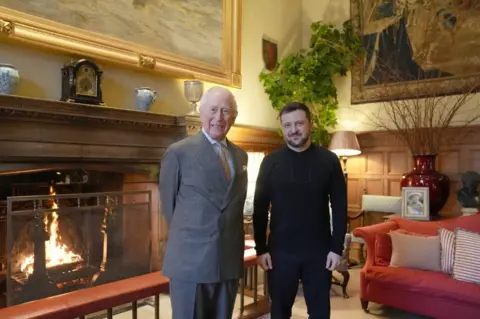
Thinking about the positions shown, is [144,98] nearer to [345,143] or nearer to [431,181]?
[345,143]

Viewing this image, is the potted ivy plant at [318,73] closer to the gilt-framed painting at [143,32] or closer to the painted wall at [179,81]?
the painted wall at [179,81]

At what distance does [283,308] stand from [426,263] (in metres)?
1.60

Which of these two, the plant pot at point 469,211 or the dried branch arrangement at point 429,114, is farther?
the dried branch arrangement at point 429,114

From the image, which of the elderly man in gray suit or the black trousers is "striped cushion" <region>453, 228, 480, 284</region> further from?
the elderly man in gray suit

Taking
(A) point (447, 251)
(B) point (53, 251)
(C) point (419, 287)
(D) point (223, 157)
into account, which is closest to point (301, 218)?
Result: (D) point (223, 157)

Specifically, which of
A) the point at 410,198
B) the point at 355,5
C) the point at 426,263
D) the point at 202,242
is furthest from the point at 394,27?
the point at 202,242

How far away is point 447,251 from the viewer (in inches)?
112

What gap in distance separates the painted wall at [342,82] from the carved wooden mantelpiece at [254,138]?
3.18 feet

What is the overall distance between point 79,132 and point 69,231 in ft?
2.47

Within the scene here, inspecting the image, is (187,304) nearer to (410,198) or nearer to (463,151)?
(410,198)

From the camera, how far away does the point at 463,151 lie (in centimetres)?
425

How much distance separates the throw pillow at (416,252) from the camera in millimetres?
2898

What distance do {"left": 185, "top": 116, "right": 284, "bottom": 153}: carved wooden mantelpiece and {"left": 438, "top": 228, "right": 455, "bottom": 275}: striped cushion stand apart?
2079mm

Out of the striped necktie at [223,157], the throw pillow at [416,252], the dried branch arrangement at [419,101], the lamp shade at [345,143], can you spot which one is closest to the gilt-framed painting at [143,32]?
the lamp shade at [345,143]
